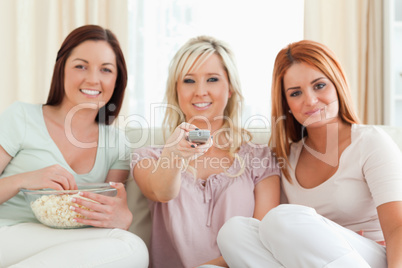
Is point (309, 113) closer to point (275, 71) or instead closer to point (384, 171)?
point (275, 71)

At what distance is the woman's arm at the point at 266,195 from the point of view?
160 centimetres

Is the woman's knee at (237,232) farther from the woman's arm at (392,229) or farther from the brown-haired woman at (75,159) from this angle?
the woman's arm at (392,229)

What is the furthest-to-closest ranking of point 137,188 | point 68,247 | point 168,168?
point 137,188 → point 168,168 → point 68,247

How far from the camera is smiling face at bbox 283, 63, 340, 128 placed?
1539 millimetres

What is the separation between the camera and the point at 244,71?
10.1 ft

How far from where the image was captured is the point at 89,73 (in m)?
1.67

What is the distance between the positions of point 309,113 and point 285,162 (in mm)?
226

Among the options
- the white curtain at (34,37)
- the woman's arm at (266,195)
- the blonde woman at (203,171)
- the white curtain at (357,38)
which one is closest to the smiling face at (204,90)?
the blonde woman at (203,171)

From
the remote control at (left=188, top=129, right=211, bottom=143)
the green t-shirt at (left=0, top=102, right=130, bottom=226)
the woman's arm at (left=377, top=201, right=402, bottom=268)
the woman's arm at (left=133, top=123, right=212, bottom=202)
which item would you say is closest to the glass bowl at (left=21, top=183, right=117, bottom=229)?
the green t-shirt at (left=0, top=102, right=130, bottom=226)

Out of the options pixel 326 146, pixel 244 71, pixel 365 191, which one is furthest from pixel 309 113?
pixel 244 71

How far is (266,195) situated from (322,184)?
22cm

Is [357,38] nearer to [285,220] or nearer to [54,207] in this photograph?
[285,220]

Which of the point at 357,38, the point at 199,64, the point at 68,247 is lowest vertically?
the point at 68,247

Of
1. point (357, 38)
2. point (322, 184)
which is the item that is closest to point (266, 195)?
point (322, 184)
